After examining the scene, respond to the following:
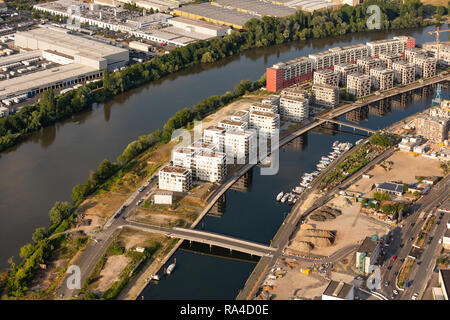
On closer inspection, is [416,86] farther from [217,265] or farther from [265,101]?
[217,265]

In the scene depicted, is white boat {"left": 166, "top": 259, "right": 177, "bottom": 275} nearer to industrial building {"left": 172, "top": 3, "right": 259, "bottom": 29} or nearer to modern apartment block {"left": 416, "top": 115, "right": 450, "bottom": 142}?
modern apartment block {"left": 416, "top": 115, "right": 450, "bottom": 142}

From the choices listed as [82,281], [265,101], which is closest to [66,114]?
[265,101]

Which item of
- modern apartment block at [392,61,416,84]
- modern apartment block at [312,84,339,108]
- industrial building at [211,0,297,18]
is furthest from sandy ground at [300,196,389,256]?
industrial building at [211,0,297,18]

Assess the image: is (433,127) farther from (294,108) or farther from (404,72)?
(404,72)

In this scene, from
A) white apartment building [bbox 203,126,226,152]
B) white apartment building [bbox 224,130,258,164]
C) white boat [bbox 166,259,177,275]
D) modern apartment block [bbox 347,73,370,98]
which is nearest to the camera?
white boat [bbox 166,259,177,275]

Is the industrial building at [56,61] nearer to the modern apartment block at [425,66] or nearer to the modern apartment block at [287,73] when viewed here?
the modern apartment block at [287,73]

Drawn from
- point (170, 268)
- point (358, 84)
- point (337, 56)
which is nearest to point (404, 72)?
point (358, 84)
